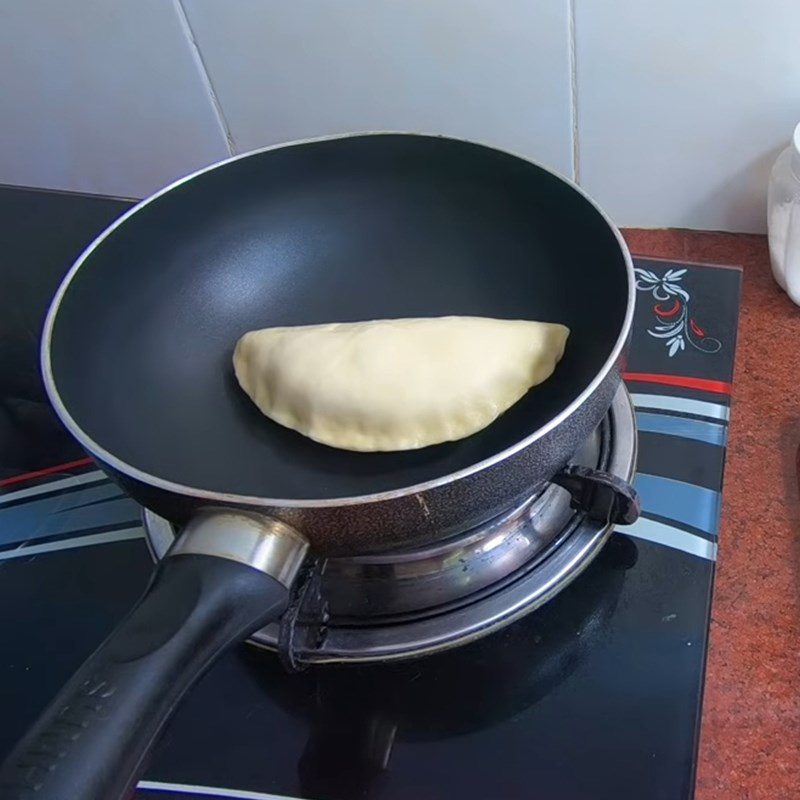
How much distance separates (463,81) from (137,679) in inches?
20.3

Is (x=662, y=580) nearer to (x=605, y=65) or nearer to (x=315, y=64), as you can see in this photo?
(x=605, y=65)

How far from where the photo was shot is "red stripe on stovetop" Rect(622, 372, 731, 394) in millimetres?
564

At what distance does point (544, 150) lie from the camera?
73cm

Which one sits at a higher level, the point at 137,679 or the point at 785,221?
the point at 137,679

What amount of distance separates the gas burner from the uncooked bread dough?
0.06 meters

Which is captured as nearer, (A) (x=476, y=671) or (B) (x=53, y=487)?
(A) (x=476, y=671)

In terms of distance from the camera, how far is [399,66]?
27.6 inches

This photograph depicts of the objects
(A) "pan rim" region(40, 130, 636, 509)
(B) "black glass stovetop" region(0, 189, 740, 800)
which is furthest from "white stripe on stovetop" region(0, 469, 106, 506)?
(A) "pan rim" region(40, 130, 636, 509)

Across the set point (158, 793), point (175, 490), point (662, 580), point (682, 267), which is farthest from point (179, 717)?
point (682, 267)

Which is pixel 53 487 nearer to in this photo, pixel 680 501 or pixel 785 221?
pixel 680 501

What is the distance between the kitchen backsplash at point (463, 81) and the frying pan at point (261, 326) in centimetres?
12

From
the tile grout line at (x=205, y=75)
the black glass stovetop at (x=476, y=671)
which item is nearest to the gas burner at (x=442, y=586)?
the black glass stovetop at (x=476, y=671)

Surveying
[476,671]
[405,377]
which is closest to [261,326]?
[405,377]

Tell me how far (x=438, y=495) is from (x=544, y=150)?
1.39ft
